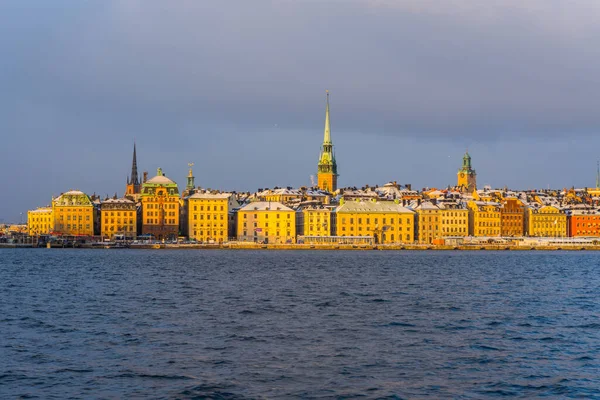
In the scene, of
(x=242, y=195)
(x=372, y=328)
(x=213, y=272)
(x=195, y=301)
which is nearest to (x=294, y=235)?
(x=242, y=195)

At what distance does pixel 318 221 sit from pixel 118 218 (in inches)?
1003

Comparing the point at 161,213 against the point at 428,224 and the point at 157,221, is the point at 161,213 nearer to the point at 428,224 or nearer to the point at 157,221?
the point at 157,221

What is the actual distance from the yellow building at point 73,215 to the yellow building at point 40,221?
1259cm

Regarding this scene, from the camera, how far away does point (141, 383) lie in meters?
16.5

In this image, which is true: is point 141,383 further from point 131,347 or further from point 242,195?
point 242,195

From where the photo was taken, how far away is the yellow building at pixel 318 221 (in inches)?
4409

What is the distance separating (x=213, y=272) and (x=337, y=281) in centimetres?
1096

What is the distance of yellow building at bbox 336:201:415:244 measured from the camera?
111750 millimetres

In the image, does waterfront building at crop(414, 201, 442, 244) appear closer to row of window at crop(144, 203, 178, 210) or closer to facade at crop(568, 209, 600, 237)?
facade at crop(568, 209, 600, 237)

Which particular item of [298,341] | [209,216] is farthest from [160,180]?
[298,341]

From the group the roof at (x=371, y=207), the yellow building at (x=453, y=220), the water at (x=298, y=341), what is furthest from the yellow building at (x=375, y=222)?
the water at (x=298, y=341)

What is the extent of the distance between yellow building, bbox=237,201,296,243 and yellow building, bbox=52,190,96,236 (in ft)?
65.7

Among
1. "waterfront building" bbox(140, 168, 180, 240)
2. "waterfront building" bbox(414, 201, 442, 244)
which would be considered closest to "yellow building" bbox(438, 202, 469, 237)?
"waterfront building" bbox(414, 201, 442, 244)

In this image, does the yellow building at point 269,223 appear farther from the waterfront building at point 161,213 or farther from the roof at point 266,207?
the waterfront building at point 161,213
